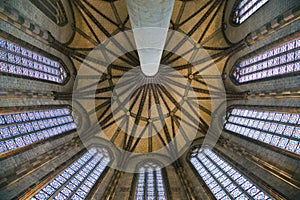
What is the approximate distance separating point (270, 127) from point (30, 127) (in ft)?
43.5

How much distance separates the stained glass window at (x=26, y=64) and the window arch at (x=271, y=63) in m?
12.6

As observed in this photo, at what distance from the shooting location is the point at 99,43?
20.2 meters

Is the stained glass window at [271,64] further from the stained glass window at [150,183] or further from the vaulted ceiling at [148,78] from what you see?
the stained glass window at [150,183]

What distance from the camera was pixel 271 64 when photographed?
14.0m

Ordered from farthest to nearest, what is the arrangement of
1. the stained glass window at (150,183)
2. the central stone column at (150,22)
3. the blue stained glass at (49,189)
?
the stained glass window at (150,183), the blue stained glass at (49,189), the central stone column at (150,22)

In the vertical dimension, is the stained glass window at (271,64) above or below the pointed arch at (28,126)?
above

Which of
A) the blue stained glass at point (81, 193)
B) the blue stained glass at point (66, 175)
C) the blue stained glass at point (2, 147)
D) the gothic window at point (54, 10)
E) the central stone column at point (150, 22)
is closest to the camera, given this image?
the central stone column at point (150, 22)

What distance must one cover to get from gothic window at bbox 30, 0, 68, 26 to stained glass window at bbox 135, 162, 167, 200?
1265 cm

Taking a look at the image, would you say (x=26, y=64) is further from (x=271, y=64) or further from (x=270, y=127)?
(x=270, y=127)

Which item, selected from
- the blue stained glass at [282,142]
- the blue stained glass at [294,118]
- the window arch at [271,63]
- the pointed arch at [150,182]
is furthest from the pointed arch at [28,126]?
the blue stained glass at [294,118]

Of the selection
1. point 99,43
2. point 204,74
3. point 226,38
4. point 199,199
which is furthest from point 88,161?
point 226,38

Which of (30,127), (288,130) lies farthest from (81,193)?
(288,130)

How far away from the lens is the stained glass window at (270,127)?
38.9ft

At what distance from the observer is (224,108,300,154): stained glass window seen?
38.9 ft
